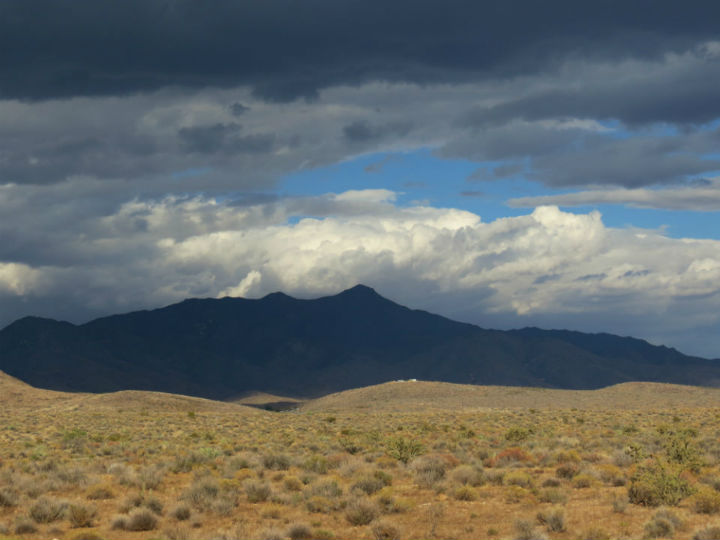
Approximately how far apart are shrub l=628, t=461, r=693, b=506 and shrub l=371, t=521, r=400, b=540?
7752 mm

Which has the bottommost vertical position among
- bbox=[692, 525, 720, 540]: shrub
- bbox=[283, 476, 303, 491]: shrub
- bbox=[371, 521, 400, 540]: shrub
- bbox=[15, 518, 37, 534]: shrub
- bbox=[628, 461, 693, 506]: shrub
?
bbox=[15, 518, 37, 534]: shrub

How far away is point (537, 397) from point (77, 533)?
104m

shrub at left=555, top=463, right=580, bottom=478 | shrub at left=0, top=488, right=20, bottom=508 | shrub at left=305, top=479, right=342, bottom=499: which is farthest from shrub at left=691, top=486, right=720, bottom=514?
shrub at left=0, top=488, right=20, bottom=508

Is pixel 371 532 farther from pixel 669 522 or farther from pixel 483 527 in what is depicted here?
pixel 669 522

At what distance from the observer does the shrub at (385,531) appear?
1989 centimetres

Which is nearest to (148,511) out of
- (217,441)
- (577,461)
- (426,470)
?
(426,470)

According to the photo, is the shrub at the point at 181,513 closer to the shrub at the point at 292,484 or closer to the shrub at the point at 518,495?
the shrub at the point at 292,484

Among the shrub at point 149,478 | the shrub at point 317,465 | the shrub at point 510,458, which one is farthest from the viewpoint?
the shrub at point 510,458

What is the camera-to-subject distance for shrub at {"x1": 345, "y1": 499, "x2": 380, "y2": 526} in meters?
21.4

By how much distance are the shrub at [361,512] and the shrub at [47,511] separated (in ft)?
27.2

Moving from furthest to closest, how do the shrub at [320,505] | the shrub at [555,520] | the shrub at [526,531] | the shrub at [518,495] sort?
→ the shrub at [518,495], the shrub at [320,505], the shrub at [555,520], the shrub at [526,531]

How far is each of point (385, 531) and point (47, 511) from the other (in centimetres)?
969

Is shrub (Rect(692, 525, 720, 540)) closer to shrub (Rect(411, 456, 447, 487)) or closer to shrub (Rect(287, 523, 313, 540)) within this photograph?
shrub (Rect(287, 523, 313, 540))

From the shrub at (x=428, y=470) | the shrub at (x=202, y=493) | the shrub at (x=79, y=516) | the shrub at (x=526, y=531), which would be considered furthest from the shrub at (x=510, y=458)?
the shrub at (x=79, y=516)
